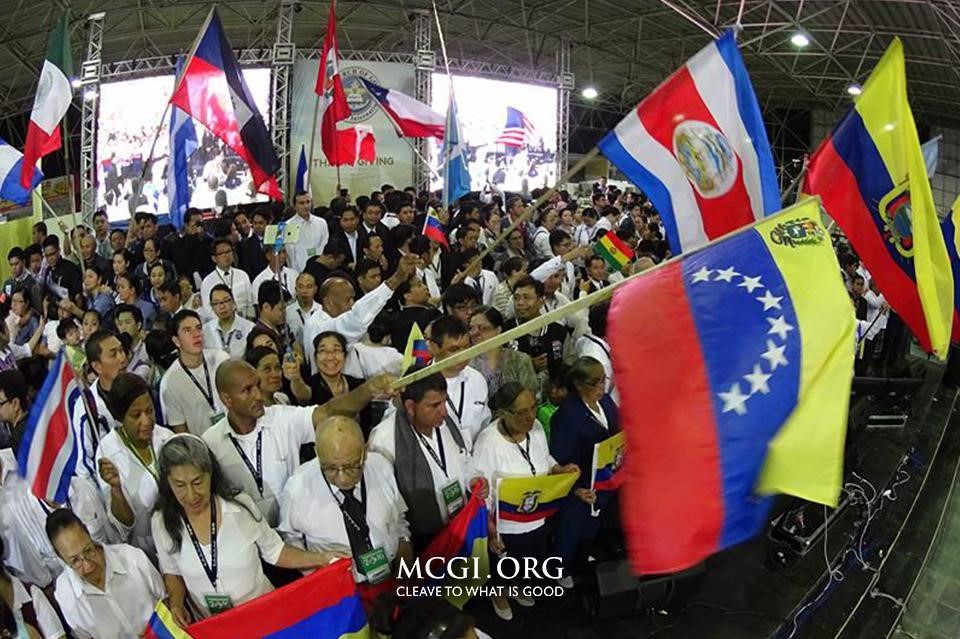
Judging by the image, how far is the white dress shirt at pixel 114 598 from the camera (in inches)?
86.1

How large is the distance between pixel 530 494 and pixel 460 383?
64 centimetres

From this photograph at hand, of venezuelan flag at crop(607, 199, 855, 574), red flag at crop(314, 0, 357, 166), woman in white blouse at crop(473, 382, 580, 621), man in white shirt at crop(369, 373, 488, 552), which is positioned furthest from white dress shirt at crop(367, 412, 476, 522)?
red flag at crop(314, 0, 357, 166)

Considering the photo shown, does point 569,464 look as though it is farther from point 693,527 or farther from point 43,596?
point 43,596

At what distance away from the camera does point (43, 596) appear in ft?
7.66

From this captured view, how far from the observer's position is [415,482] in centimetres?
269

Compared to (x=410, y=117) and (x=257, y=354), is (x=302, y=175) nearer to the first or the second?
(x=410, y=117)

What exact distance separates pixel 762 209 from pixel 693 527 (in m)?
1.67

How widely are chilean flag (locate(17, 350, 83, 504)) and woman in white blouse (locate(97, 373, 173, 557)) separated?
0.21 meters

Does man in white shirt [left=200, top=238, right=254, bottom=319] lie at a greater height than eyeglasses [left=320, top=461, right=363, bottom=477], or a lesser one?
greater

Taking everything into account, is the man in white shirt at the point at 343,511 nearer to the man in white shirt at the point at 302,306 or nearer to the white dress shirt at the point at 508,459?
the white dress shirt at the point at 508,459

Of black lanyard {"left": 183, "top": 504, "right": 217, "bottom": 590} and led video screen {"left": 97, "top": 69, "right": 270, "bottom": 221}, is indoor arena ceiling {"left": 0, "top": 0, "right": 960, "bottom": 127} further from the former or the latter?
black lanyard {"left": 183, "top": 504, "right": 217, "bottom": 590}

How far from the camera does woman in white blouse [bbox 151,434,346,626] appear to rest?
218cm

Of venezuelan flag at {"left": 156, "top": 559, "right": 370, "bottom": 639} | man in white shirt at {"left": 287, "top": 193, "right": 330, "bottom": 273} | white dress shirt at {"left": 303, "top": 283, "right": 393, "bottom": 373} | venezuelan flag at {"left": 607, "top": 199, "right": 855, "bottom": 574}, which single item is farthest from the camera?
man in white shirt at {"left": 287, "top": 193, "right": 330, "bottom": 273}

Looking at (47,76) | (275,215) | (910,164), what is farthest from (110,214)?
(910,164)
